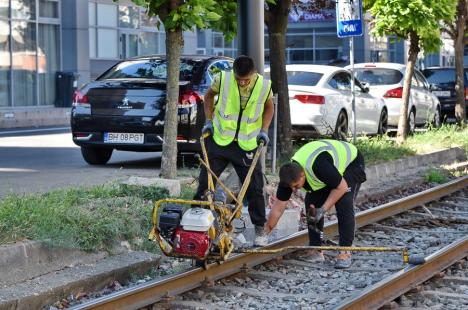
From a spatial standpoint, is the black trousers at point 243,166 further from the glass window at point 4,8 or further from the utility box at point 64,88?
the utility box at point 64,88

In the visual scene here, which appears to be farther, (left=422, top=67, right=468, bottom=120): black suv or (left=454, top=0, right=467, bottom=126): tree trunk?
(left=422, top=67, right=468, bottom=120): black suv

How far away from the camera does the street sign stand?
16.9m

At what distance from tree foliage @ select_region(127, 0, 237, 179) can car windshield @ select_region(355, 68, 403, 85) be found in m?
12.2

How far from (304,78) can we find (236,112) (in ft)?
33.2

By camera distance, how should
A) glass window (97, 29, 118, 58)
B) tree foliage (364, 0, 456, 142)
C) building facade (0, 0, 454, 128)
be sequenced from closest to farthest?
1. tree foliage (364, 0, 456, 142)
2. building facade (0, 0, 454, 128)
3. glass window (97, 29, 118, 58)

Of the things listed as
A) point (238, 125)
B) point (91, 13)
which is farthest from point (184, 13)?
point (91, 13)

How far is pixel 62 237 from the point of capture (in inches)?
331

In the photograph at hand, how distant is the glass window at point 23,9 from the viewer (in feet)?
103

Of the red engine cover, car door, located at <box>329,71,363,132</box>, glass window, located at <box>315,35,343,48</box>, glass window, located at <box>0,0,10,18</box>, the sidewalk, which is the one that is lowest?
the red engine cover

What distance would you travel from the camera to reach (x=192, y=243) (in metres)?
7.59

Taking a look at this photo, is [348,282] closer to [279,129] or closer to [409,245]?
[409,245]

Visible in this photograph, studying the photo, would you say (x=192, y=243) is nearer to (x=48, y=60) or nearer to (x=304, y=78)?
(x=304, y=78)

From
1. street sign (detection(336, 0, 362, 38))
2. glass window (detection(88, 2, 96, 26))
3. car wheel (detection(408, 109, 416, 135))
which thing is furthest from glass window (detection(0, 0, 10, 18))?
street sign (detection(336, 0, 362, 38))

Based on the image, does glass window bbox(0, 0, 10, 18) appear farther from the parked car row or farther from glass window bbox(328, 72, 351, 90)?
the parked car row
